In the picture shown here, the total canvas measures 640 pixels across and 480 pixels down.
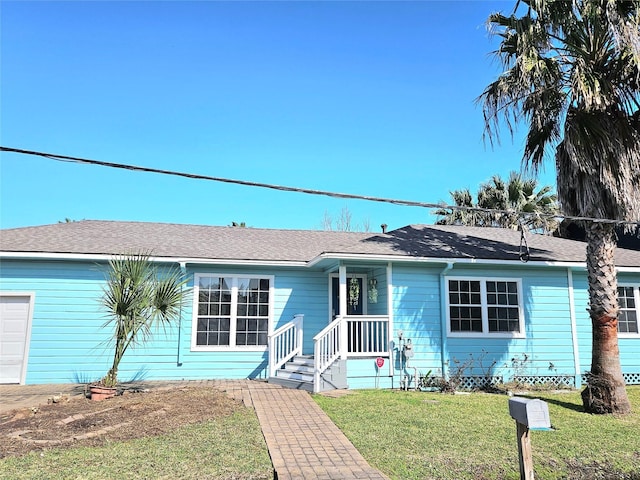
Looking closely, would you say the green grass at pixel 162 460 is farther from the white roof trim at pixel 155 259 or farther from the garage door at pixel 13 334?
the garage door at pixel 13 334

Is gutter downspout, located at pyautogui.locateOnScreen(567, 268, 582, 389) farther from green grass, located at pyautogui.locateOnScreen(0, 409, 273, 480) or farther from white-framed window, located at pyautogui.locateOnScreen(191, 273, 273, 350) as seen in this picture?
green grass, located at pyautogui.locateOnScreen(0, 409, 273, 480)

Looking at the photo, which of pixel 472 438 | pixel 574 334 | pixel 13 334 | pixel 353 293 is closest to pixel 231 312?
pixel 353 293

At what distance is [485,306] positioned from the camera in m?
11.2

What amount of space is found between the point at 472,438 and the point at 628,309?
29.2ft

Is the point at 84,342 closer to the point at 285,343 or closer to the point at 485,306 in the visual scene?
the point at 285,343

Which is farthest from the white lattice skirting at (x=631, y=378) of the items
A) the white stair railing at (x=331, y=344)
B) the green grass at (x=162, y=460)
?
the green grass at (x=162, y=460)

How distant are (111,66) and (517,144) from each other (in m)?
9.22

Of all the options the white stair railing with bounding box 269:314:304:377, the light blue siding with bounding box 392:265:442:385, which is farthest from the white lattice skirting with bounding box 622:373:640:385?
the white stair railing with bounding box 269:314:304:377

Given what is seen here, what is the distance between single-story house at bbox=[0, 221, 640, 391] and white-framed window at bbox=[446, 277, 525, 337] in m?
0.03

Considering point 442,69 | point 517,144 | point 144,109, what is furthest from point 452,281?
point 144,109

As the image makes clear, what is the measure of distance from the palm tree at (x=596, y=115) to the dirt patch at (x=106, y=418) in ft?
23.6

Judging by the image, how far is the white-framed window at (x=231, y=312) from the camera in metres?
11.2

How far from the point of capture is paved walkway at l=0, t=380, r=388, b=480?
15.3ft

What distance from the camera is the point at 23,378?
33.6 feet
